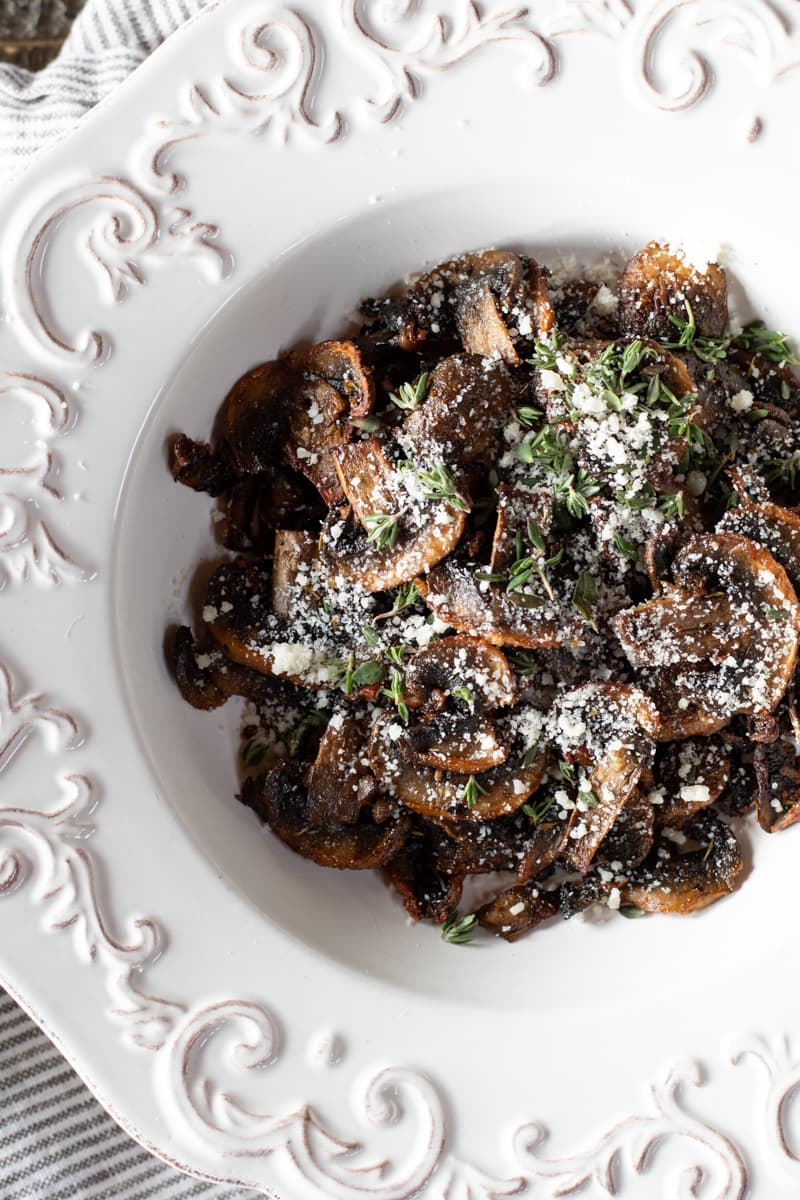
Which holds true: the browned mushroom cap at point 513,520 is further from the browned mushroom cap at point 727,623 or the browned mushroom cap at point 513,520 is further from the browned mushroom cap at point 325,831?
the browned mushroom cap at point 325,831

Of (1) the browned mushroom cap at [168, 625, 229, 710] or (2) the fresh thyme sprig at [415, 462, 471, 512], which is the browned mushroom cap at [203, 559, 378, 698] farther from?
(2) the fresh thyme sprig at [415, 462, 471, 512]

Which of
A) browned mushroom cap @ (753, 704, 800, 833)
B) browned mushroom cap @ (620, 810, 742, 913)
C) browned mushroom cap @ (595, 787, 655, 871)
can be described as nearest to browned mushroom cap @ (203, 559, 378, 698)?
browned mushroom cap @ (595, 787, 655, 871)

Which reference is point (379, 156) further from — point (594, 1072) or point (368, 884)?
point (594, 1072)

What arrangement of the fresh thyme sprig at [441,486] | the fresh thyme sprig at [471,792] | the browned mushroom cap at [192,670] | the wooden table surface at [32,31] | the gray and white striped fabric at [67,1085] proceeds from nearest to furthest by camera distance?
the fresh thyme sprig at [441,486], the fresh thyme sprig at [471,792], the browned mushroom cap at [192,670], the gray and white striped fabric at [67,1085], the wooden table surface at [32,31]

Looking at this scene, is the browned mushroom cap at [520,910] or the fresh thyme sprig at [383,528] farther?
the browned mushroom cap at [520,910]

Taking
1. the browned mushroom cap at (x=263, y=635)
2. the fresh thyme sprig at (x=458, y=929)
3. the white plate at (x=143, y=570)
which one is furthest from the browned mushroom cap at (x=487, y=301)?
the fresh thyme sprig at (x=458, y=929)

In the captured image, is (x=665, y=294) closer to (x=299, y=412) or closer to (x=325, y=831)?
(x=299, y=412)

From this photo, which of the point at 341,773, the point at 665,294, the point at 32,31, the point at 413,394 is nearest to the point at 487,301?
the point at 413,394
